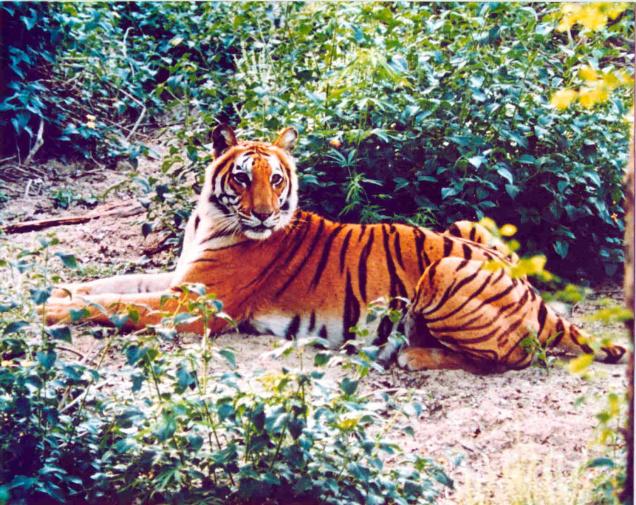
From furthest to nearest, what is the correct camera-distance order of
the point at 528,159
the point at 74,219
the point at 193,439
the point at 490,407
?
the point at 74,219, the point at 528,159, the point at 490,407, the point at 193,439

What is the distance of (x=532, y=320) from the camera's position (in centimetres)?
358

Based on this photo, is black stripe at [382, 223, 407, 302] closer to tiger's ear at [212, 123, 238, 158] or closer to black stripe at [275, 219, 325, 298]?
black stripe at [275, 219, 325, 298]

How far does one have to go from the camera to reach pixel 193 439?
7.53 feet

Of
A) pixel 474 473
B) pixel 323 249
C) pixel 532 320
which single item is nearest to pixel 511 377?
pixel 532 320

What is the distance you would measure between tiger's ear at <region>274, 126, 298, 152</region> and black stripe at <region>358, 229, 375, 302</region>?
603mm

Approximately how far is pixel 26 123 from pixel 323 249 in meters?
2.24

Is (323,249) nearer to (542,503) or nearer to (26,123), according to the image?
(542,503)

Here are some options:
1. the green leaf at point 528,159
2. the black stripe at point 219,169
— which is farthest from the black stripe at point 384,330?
the green leaf at point 528,159

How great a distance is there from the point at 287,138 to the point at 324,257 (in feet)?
2.01

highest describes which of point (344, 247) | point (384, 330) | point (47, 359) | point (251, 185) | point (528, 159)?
point (528, 159)

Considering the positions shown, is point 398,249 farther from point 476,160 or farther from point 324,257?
point 476,160

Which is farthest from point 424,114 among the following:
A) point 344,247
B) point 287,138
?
point 344,247

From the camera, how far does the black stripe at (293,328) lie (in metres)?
3.81

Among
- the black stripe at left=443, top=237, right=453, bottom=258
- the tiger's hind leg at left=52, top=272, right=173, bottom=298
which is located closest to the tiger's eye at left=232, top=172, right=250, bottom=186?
the tiger's hind leg at left=52, top=272, right=173, bottom=298
